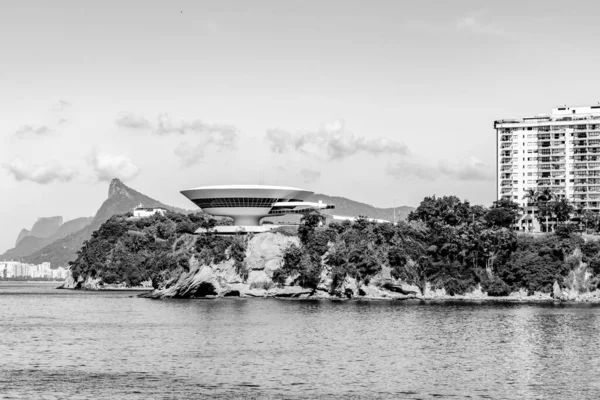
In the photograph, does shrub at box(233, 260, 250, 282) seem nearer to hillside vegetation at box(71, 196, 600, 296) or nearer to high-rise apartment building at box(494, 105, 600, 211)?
hillside vegetation at box(71, 196, 600, 296)

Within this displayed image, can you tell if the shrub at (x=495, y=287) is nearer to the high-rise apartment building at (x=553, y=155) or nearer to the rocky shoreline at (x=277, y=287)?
the rocky shoreline at (x=277, y=287)

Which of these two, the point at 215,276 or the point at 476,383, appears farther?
the point at 215,276

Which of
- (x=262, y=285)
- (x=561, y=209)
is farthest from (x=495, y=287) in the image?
(x=262, y=285)

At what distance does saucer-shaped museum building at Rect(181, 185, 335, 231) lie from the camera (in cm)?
16538

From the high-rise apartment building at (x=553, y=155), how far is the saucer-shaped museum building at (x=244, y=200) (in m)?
49.6

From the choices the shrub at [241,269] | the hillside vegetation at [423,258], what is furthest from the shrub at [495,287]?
the shrub at [241,269]

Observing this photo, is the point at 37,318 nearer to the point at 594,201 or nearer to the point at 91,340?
the point at 91,340

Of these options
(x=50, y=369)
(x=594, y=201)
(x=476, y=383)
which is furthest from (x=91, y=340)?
(x=594, y=201)

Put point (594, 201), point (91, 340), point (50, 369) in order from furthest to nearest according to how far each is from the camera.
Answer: point (594, 201) < point (91, 340) < point (50, 369)

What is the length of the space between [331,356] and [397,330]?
64.0 feet

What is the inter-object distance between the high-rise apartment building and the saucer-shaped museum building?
163 feet

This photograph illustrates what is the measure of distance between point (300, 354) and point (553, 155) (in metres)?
137

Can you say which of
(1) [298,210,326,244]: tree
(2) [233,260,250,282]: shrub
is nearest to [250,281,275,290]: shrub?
(2) [233,260,250,282]: shrub

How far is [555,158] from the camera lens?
179750 millimetres
